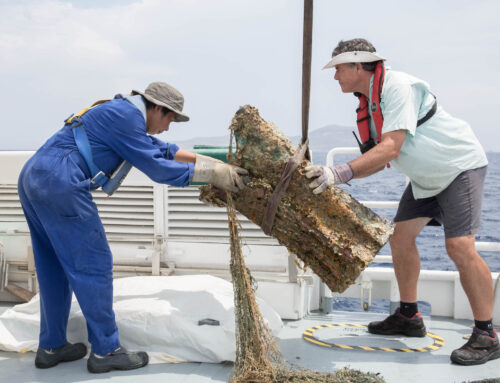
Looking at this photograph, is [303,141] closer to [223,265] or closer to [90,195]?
[90,195]

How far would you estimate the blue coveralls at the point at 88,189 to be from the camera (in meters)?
3.09

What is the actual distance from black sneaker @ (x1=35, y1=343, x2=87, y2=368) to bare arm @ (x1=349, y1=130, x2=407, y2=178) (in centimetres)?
207

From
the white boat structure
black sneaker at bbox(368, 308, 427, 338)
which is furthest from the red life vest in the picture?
black sneaker at bbox(368, 308, 427, 338)

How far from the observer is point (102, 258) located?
3242 millimetres

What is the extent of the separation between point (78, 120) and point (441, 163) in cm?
226

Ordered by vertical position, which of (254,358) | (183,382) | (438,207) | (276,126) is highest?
(276,126)

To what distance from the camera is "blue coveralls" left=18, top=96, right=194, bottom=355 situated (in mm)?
3094

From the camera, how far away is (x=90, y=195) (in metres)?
3.19

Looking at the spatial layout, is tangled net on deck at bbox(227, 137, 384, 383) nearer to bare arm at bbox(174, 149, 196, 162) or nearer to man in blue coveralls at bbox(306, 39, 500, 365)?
bare arm at bbox(174, 149, 196, 162)

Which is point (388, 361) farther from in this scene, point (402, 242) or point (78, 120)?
point (78, 120)

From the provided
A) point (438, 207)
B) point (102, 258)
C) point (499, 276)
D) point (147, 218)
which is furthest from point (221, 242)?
point (499, 276)

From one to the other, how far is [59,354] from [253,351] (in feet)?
4.20

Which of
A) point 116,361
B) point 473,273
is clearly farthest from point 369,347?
point 116,361

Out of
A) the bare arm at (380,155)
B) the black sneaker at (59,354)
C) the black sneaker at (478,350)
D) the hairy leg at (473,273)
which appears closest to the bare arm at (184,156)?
the bare arm at (380,155)
